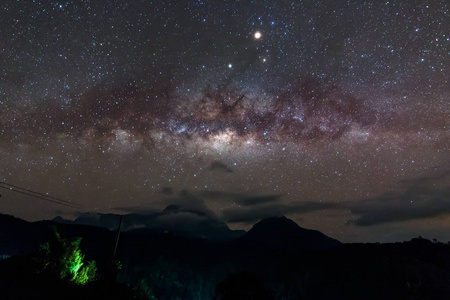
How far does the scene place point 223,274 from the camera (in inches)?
4825

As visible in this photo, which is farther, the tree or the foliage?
the foliage

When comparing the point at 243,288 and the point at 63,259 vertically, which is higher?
the point at 63,259

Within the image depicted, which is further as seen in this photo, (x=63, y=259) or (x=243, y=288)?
(x=63, y=259)

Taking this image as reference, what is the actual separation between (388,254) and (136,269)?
3497 inches

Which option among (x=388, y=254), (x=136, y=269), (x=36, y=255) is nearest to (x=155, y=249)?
(x=136, y=269)

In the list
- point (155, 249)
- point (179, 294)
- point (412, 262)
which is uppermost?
point (412, 262)

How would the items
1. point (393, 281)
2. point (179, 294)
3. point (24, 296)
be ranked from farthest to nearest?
point (179, 294)
point (393, 281)
point (24, 296)

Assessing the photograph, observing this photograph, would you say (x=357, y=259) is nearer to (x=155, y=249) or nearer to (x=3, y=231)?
(x=155, y=249)

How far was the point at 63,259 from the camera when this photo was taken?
2180 cm

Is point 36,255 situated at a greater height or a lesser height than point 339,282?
greater

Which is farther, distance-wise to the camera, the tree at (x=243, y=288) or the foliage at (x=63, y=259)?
the foliage at (x=63, y=259)

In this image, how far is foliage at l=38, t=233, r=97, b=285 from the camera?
21391 mm

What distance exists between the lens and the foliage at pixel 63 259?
2139 centimetres

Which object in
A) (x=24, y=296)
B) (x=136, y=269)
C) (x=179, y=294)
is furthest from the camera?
(x=136, y=269)
